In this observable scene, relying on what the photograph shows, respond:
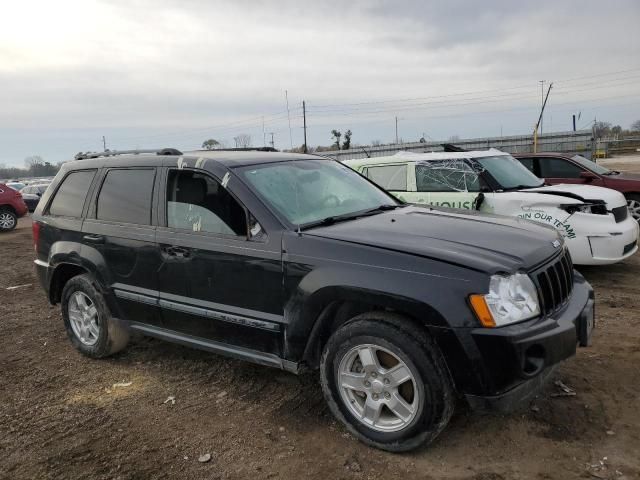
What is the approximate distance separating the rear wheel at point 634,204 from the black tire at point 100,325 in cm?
908

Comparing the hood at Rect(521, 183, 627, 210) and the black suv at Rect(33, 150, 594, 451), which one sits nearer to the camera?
the black suv at Rect(33, 150, 594, 451)

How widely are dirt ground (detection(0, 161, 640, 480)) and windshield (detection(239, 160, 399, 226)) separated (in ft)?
4.45

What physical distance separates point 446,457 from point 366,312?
0.93 m

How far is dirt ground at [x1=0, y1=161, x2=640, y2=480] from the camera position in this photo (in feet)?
9.66

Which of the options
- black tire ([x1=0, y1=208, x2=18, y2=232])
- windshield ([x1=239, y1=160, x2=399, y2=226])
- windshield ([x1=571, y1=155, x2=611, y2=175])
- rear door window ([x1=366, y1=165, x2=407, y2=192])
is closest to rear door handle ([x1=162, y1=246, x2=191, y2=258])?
windshield ([x1=239, y1=160, x2=399, y2=226])

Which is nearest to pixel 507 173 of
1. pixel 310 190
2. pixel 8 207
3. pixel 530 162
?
pixel 530 162

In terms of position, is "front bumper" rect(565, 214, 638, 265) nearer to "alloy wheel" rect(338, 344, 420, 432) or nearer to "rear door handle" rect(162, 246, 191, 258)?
"alloy wheel" rect(338, 344, 420, 432)

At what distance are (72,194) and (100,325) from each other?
4.09 feet

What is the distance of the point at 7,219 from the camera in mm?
16578

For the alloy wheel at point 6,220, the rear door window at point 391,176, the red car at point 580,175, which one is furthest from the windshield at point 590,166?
the alloy wheel at point 6,220

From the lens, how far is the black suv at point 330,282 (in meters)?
2.78

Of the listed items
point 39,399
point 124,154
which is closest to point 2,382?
point 39,399

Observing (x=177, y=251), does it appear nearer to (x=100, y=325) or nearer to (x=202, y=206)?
(x=202, y=206)

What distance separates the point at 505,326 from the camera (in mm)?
2725
